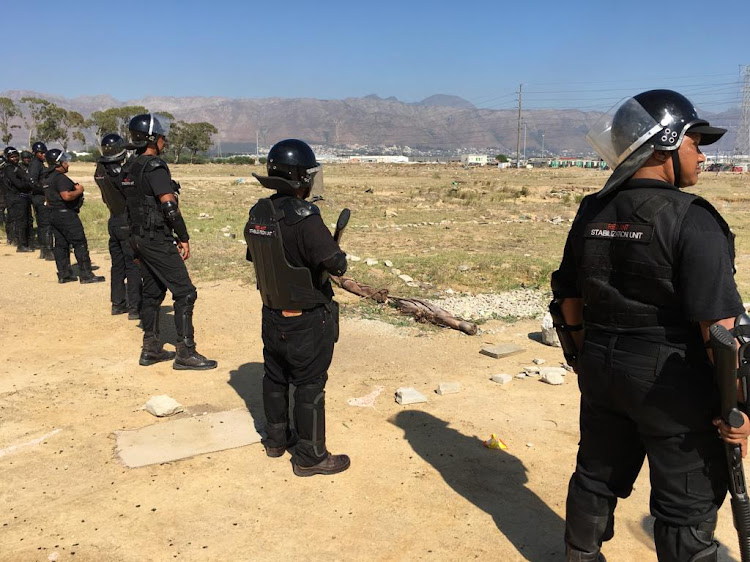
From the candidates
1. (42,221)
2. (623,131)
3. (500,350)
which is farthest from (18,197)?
(623,131)

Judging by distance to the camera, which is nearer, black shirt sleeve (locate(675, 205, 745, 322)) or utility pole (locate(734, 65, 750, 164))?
black shirt sleeve (locate(675, 205, 745, 322))

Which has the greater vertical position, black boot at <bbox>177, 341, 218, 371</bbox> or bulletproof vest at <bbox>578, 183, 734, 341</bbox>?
bulletproof vest at <bbox>578, 183, 734, 341</bbox>

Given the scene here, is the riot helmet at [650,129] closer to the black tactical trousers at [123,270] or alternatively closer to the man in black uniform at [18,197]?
the black tactical trousers at [123,270]

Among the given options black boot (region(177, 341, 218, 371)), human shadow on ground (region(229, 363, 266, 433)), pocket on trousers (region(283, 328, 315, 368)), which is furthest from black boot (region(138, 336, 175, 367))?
pocket on trousers (region(283, 328, 315, 368))

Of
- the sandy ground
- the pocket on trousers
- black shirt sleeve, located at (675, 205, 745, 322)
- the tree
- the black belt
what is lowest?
the sandy ground

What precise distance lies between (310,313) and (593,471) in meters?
1.95

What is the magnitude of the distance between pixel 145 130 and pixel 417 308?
386 cm

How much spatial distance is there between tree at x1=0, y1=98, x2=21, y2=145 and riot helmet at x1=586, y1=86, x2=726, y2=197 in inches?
3492

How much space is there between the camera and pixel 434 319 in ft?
24.7

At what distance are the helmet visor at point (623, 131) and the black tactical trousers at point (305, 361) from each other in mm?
2035

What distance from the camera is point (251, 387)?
5605 millimetres

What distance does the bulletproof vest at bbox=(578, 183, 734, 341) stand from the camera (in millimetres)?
2270

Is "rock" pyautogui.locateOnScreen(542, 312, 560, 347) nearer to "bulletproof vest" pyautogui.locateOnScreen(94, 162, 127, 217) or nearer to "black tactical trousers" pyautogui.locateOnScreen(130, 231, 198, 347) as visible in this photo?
"black tactical trousers" pyautogui.locateOnScreen(130, 231, 198, 347)

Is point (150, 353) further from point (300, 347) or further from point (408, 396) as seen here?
point (300, 347)
